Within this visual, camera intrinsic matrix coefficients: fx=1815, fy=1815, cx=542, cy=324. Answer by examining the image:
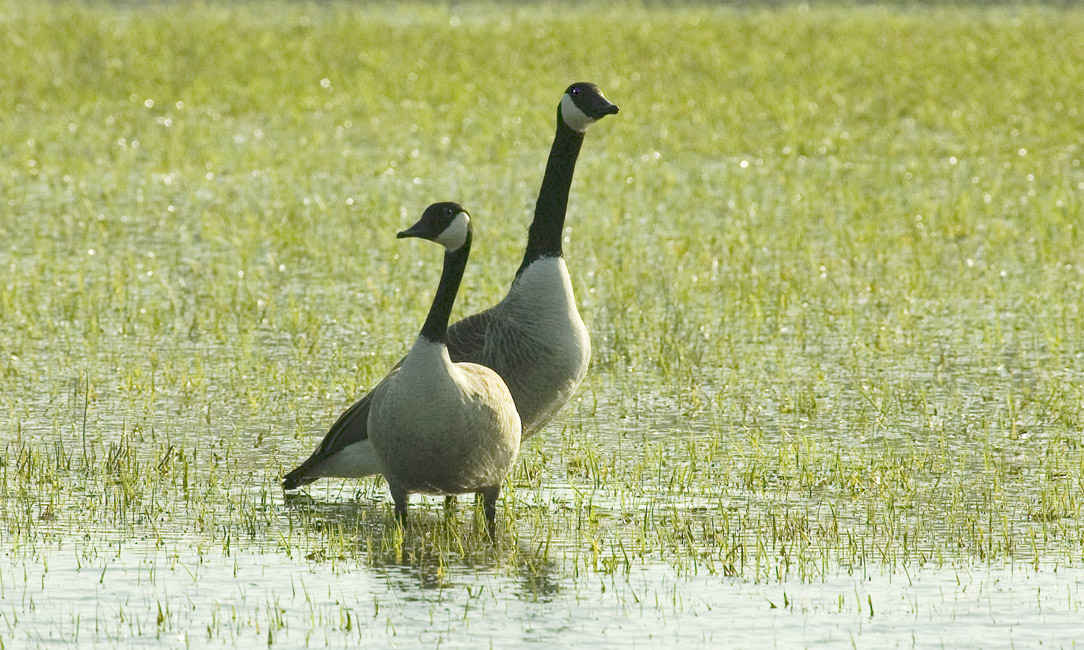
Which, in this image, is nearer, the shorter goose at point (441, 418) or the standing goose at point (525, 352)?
the shorter goose at point (441, 418)

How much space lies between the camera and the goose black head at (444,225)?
843 cm

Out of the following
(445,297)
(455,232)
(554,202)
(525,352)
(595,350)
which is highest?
(554,202)

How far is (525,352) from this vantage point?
9141mm

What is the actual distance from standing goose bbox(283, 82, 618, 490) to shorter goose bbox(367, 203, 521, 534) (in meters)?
0.42

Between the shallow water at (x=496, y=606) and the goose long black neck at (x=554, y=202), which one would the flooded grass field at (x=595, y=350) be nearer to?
the shallow water at (x=496, y=606)

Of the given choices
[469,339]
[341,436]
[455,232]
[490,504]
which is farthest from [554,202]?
[490,504]

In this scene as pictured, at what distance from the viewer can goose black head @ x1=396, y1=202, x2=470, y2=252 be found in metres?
8.43

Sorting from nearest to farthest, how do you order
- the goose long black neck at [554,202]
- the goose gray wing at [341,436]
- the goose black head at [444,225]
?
1. the goose black head at [444,225]
2. the goose gray wing at [341,436]
3. the goose long black neck at [554,202]

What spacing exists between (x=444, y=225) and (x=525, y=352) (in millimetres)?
962

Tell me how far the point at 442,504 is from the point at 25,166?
13.9 meters

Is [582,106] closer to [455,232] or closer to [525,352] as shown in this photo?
[525,352]

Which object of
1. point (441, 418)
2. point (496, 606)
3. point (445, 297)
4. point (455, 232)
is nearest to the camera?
point (496, 606)

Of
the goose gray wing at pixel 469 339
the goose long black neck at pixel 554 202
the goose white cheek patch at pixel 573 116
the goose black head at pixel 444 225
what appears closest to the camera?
the goose black head at pixel 444 225

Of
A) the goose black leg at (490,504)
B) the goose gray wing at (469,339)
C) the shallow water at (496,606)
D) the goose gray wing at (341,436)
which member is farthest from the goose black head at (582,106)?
the shallow water at (496,606)
